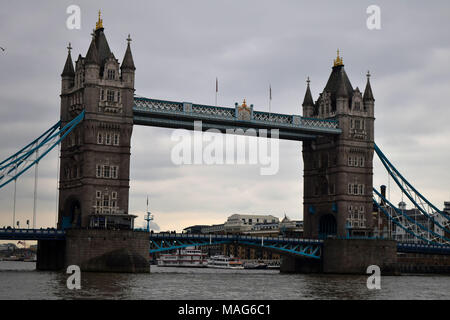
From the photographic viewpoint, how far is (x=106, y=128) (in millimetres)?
109562

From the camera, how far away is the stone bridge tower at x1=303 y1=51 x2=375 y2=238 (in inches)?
5054

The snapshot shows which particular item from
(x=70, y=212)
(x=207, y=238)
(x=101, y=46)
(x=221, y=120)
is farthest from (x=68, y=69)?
A: (x=207, y=238)

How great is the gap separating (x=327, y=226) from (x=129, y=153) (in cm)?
3964

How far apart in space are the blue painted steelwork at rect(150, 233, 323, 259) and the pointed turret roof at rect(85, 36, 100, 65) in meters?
24.8

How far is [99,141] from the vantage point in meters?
109

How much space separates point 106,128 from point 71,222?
15.0 m

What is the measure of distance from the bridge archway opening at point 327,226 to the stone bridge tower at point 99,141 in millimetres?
38279

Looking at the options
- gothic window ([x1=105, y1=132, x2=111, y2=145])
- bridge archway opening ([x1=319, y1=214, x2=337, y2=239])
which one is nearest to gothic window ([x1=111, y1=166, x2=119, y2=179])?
gothic window ([x1=105, y1=132, x2=111, y2=145])

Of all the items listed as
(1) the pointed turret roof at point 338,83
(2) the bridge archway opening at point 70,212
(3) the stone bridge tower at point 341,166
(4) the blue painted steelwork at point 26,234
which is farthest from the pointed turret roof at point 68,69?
(1) the pointed turret roof at point 338,83

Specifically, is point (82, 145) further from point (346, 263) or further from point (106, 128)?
point (346, 263)

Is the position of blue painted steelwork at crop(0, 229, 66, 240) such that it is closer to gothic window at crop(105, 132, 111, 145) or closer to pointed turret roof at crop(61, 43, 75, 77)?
gothic window at crop(105, 132, 111, 145)
